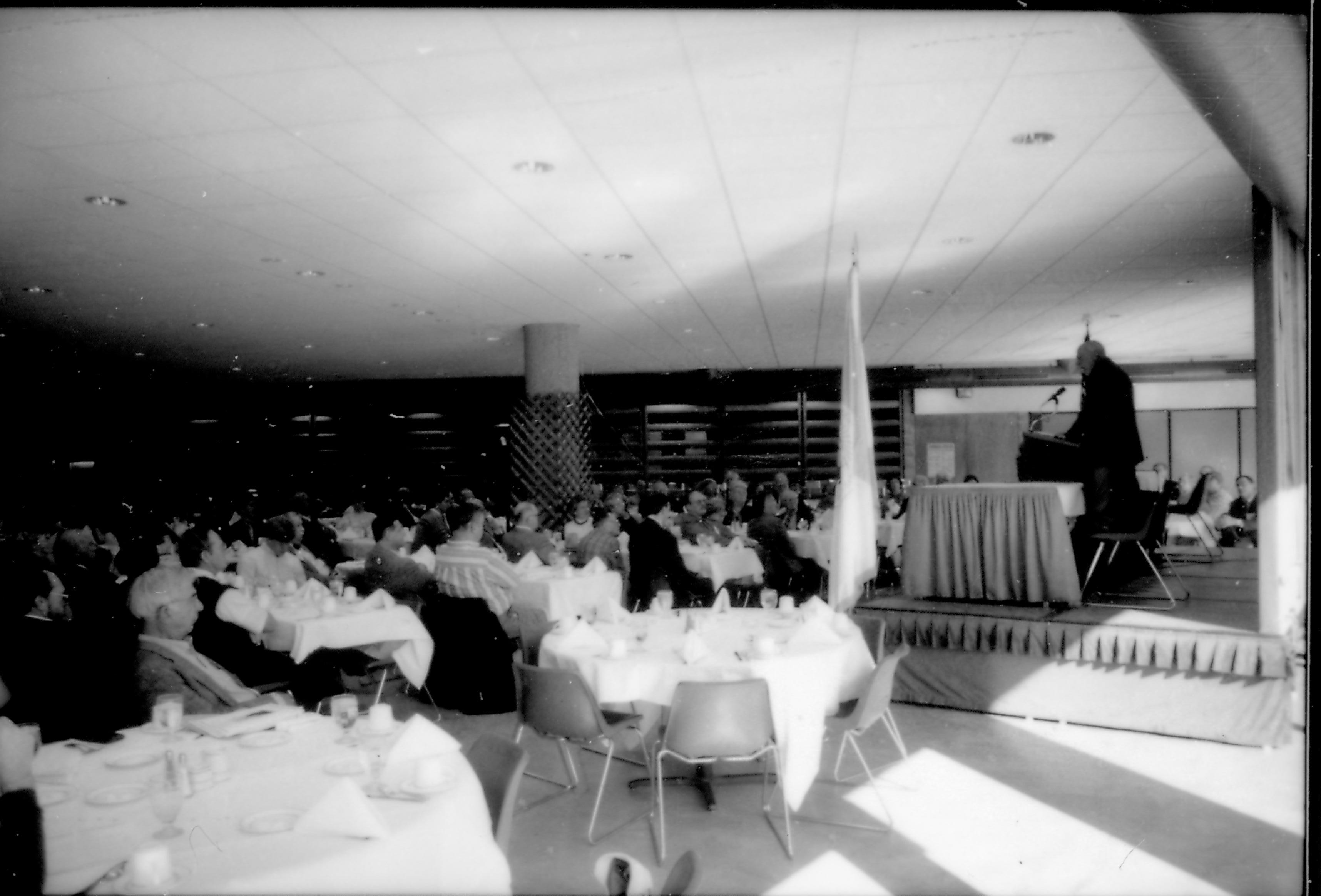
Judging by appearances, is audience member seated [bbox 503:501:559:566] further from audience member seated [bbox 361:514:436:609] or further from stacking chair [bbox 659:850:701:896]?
stacking chair [bbox 659:850:701:896]

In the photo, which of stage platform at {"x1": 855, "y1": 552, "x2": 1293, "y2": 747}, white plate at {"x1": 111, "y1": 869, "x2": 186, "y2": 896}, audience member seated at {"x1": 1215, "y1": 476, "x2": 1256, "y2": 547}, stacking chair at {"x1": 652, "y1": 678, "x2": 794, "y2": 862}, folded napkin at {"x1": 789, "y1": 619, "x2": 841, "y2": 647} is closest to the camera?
white plate at {"x1": 111, "y1": 869, "x2": 186, "y2": 896}

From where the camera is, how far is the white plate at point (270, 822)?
2064 millimetres

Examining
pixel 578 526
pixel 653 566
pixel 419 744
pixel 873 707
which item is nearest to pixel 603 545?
pixel 653 566

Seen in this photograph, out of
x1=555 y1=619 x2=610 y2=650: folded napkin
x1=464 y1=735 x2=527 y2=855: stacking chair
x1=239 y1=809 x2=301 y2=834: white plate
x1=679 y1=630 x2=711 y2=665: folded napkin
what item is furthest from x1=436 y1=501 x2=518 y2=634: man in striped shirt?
x1=239 y1=809 x2=301 y2=834: white plate

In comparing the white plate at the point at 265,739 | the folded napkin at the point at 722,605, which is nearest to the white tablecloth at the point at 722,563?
the folded napkin at the point at 722,605

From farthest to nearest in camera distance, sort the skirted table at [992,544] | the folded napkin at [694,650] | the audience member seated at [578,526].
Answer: the audience member seated at [578,526], the skirted table at [992,544], the folded napkin at [694,650]

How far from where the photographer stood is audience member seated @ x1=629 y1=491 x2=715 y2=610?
6.80 m

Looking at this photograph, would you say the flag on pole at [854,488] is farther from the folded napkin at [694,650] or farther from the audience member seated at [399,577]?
the audience member seated at [399,577]

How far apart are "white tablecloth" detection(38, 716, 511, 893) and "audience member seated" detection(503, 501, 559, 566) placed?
4662mm

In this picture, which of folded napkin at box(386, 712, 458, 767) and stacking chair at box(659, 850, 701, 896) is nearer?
stacking chair at box(659, 850, 701, 896)

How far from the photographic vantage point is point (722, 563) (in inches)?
312

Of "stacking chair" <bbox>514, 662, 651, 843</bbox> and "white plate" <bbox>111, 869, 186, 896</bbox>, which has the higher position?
"white plate" <bbox>111, 869, 186, 896</bbox>

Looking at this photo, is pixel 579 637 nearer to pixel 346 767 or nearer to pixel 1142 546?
pixel 346 767

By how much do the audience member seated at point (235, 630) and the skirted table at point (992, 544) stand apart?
403 cm
